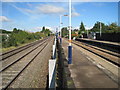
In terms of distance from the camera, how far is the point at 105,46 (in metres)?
25.8

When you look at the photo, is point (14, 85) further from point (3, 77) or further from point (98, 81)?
point (98, 81)

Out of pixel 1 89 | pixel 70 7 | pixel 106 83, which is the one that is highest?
pixel 70 7

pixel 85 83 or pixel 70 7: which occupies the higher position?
pixel 70 7

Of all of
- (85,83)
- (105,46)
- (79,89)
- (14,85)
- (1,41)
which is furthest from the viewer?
(1,41)

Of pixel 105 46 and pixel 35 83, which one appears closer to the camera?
pixel 35 83

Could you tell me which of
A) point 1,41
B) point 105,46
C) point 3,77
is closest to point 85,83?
point 3,77

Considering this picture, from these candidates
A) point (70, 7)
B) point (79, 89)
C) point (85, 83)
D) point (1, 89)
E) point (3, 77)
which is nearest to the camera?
point (79, 89)

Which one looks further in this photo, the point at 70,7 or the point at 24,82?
the point at 70,7

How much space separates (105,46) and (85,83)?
21407 mm

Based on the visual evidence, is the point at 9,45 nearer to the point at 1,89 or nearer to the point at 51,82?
the point at 1,89

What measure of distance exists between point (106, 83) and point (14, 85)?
4.58 meters

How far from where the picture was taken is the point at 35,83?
783cm

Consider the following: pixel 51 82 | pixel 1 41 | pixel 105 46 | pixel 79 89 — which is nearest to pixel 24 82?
pixel 51 82

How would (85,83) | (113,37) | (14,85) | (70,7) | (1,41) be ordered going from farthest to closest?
1. (113,37)
2. (1,41)
3. (70,7)
4. (14,85)
5. (85,83)
